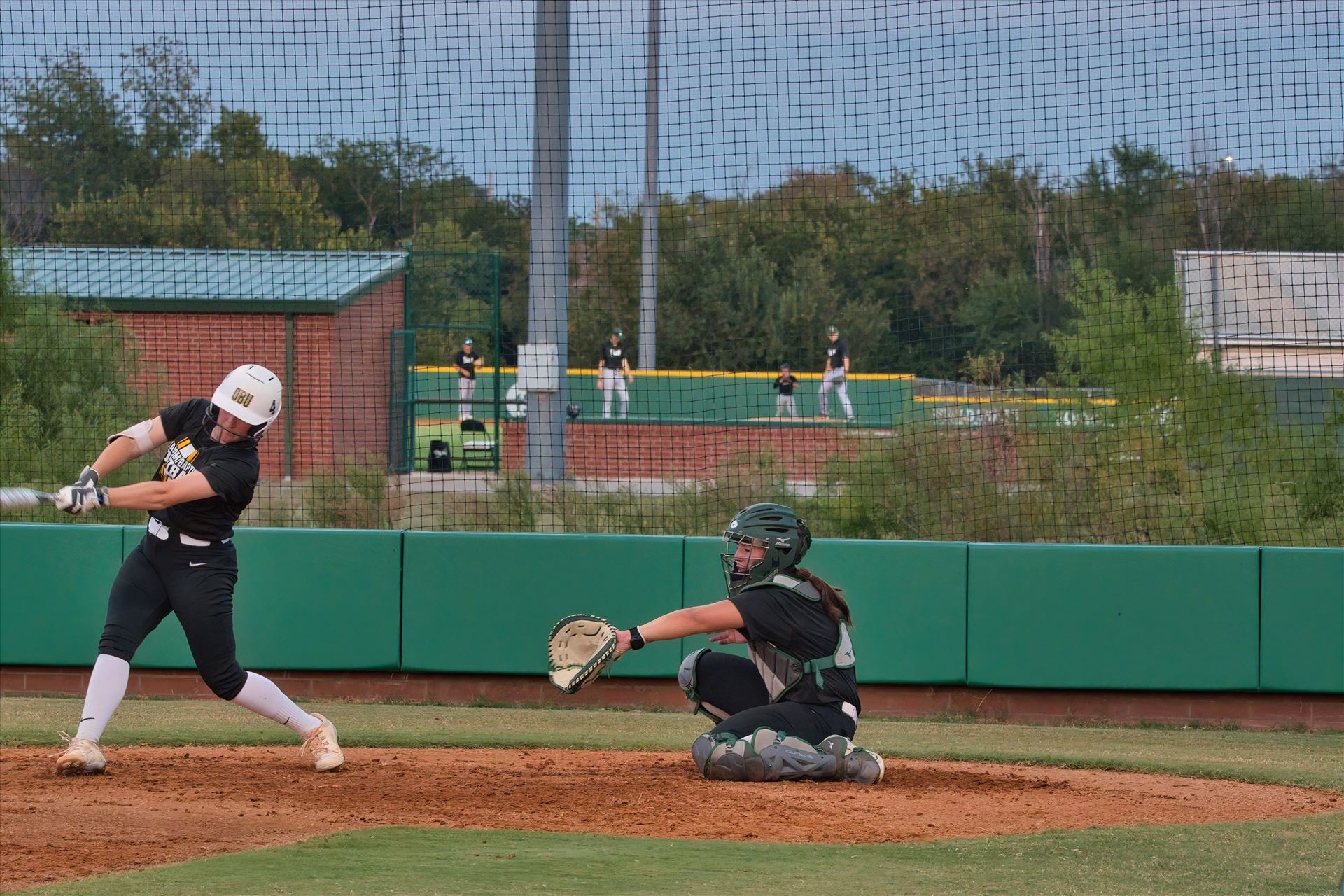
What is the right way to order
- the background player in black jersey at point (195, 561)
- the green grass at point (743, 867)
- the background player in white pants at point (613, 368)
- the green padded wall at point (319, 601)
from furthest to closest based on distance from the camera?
the background player in white pants at point (613, 368), the green padded wall at point (319, 601), the background player in black jersey at point (195, 561), the green grass at point (743, 867)

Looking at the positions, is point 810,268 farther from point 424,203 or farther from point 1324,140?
point 1324,140

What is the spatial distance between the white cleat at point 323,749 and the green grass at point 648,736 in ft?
3.16

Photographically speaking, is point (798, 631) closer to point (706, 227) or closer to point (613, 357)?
point (706, 227)

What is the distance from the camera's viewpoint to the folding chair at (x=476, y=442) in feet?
57.2

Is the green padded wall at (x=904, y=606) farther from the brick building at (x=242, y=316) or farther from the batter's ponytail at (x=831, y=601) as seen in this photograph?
the brick building at (x=242, y=316)

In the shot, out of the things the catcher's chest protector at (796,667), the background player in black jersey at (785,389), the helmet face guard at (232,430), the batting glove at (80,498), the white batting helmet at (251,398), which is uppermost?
the background player in black jersey at (785,389)

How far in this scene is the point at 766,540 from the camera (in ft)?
18.7

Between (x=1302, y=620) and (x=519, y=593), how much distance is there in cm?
502

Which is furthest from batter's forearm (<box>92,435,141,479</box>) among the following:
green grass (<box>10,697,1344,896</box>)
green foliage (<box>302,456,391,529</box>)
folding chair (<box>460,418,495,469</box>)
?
folding chair (<box>460,418,495,469</box>)

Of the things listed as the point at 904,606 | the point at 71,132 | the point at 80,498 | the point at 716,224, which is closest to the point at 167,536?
the point at 80,498

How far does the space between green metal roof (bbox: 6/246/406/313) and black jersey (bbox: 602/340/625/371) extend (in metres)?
3.49

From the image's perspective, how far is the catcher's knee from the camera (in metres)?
6.21

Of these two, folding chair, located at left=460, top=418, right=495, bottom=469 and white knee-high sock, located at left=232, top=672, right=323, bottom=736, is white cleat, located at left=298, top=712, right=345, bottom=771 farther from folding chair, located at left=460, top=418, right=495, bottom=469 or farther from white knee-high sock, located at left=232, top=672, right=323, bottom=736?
folding chair, located at left=460, top=418, right=495, bottom=469

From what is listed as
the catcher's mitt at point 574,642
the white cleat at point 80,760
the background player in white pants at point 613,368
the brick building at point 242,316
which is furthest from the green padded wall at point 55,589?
the background player in white pants at point 613,368
